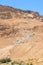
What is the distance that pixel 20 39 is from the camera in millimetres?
33531

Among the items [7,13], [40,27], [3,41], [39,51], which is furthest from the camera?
[7,13]

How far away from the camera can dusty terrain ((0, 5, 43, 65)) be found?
2354 centimetres

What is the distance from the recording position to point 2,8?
69188 millimetres

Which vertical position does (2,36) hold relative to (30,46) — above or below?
above

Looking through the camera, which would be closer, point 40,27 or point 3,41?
point 3,41

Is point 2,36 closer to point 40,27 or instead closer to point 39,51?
point 40,27

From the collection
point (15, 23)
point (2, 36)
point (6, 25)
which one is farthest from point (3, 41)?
point (15, 23)

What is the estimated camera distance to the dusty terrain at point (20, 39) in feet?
77.2

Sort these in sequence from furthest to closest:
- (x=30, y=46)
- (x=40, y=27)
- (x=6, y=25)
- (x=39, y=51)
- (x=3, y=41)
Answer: (x=6, y=25) → (x=40, y=27) → (x=3, y=41) → (x=30, y=46) → (x=39, y=51)

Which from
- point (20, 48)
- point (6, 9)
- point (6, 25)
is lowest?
point (20, 48)

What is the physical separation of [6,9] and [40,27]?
28.3m

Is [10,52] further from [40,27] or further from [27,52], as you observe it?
[40,27]

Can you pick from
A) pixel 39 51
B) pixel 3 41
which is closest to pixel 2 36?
pixel 3 41

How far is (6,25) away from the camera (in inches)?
1937
